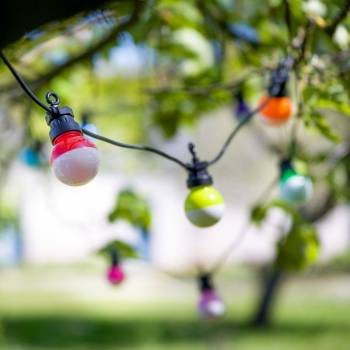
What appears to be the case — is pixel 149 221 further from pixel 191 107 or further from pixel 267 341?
pixel 267 341

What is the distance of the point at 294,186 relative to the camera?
1562mm

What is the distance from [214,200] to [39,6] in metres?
0.43

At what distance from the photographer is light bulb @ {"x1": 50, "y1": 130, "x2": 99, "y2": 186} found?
0.96 meters

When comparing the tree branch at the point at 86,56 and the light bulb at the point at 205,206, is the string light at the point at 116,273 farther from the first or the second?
the light bulb at the point at 205,206

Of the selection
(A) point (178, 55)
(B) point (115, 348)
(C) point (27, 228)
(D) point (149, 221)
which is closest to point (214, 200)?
(D) point (149, 221)

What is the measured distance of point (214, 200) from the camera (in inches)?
46.2

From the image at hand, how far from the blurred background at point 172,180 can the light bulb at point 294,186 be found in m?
0.08

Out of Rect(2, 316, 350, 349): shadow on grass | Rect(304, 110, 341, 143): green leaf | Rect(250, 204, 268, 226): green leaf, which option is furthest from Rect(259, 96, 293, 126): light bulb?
Rect(2, 316, 350, 349): shadow on grass

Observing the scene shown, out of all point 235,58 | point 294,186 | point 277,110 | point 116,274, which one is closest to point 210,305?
point 116,274

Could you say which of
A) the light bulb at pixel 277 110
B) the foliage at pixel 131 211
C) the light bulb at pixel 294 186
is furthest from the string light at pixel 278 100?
the foliage at pixel 131 211

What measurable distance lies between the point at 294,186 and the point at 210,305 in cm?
33

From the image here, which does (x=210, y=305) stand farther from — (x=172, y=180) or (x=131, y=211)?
(x=172, y=180)

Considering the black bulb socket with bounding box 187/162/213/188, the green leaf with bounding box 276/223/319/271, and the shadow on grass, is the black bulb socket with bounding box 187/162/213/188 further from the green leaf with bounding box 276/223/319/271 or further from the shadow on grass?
the shadow on grass

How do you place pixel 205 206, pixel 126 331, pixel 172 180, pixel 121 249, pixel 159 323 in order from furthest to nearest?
pixel 172 180 → pixel 159 323 → pixel 126 331 → pixel 121 249 → pixel 205 206
